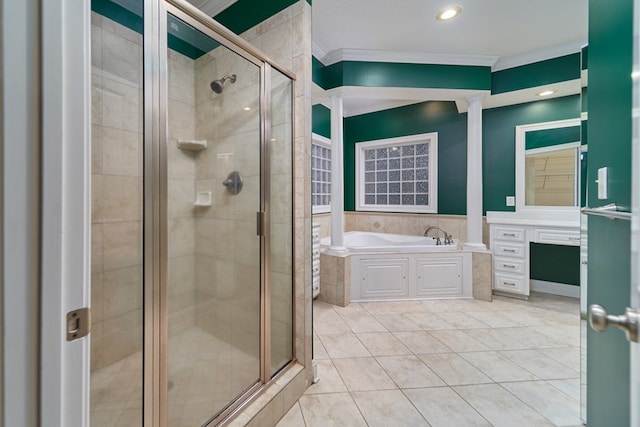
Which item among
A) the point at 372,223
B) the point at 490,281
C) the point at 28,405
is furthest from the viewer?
the point at 372,223

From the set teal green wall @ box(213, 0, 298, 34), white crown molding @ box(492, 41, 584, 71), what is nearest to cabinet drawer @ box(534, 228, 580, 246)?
white crown molding @ box(492, 41, 584, 71)

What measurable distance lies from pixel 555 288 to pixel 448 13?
11.2 feet

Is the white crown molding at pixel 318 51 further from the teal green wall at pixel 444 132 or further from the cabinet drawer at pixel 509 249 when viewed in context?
the cabinet drawer at pixel 509 249

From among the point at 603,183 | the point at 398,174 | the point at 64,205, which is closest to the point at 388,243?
the point at 398,174

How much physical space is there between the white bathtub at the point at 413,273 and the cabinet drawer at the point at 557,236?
2.55ft

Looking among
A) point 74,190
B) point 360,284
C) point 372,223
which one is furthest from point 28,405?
point 372,223

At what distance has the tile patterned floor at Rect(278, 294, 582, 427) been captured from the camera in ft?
4.84

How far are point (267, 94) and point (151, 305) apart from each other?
1.31 meters

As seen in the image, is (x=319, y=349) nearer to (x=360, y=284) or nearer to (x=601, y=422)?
(x=360, y=284)

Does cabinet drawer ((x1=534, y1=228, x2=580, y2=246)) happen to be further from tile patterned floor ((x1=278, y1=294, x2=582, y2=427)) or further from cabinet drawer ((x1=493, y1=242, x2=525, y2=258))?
tile patterned floor ((x1=278, y1=294, x2=582, y2=427))

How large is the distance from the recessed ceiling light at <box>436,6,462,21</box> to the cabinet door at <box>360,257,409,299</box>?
7.91 feet

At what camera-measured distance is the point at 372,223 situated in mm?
4496

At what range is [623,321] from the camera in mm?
539

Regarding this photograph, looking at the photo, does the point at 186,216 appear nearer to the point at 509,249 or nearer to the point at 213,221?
the point at 213,221
